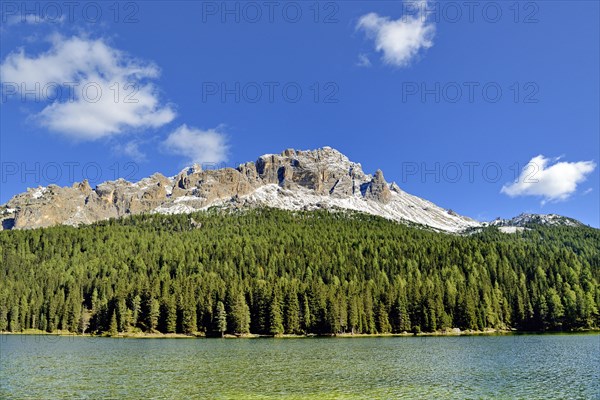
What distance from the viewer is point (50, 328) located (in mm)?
164375

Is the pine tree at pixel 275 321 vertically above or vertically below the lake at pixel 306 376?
above

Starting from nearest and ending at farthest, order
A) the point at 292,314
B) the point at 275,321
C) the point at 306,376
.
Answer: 1. the point at 306,376
2. the point at 275,321
3. the point at 292,314

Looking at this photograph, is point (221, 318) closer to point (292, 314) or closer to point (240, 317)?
point (240, 317)

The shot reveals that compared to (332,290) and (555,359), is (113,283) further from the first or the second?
(555,359)

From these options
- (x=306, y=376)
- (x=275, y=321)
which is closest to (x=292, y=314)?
(x=275, y=321)

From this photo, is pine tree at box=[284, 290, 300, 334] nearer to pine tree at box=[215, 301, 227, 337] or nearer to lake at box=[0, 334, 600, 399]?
pine tree at box=[215, 301, 227, 337]

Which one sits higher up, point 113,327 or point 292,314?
point 292,314

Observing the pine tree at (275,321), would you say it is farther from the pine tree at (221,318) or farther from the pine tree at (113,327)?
the pine tree at (113,327)

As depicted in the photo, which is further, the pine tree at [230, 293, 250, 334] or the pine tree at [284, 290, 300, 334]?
the pine tree at [284, 290, 300, 334]

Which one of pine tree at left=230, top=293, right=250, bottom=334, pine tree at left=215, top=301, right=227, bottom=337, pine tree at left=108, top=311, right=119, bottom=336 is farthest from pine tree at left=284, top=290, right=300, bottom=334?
pine tree at left=108, top=311, right=119, bottom=336

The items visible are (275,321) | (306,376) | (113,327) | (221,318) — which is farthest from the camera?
(113,327)

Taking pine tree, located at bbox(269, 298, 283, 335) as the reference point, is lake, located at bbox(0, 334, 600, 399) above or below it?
below

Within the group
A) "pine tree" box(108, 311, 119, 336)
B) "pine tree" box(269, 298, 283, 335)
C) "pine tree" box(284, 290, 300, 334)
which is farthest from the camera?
"pine tree" box(108, 311, 119, 336)

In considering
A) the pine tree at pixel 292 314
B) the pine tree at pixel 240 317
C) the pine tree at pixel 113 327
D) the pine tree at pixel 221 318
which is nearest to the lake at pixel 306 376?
the pine tree at pixel 240 317
